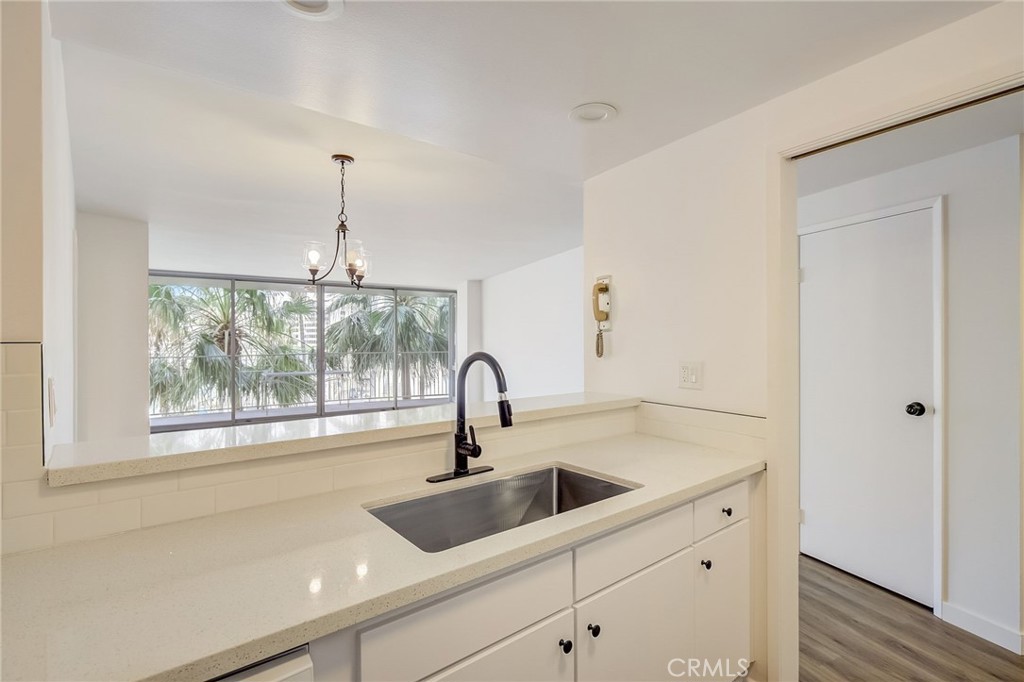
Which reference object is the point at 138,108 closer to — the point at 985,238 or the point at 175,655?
the point at 175,655

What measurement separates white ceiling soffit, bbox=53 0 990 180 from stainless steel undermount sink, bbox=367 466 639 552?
136 cm

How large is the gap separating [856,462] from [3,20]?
368 centimetres

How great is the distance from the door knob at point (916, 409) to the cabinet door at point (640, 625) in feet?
5.70

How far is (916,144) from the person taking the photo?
2111 mm

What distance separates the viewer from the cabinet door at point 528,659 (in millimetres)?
955

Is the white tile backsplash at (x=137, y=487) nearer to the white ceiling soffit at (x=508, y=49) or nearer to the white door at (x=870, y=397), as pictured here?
the white ceiling soffit at (x=508, y=49)

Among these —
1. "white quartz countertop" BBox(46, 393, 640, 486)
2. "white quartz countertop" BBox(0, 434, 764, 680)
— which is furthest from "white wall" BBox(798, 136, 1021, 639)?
"white quartz countertop" BBox(46, 393, 640, 486)

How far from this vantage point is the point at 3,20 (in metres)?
0.97

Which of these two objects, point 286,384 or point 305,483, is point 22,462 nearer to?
point 305,483

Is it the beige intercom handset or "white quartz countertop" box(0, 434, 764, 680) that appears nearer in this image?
"white quartz countertop" box(0, 434, 764, 680)

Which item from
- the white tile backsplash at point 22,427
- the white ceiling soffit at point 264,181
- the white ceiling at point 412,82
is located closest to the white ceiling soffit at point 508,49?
the white ceiling at point 412,82

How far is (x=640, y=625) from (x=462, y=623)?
2.07ft

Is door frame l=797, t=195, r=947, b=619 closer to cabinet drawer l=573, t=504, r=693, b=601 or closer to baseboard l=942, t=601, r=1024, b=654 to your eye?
baseboard l=942, t=601, r=1024, b=654

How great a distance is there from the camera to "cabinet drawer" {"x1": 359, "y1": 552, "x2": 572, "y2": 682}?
0.85 metres
